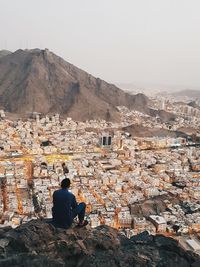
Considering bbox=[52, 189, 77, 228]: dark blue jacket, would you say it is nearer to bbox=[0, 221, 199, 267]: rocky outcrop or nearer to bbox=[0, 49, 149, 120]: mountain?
bbox=[0, 221, 199, 267]: rocky outcrop

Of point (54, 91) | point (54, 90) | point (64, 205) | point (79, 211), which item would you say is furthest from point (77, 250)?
point (54, 90)

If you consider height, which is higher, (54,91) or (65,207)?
(54,91)

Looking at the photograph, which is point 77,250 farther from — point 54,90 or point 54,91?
point 54,90

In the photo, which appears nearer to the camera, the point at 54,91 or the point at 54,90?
the point at 54,91

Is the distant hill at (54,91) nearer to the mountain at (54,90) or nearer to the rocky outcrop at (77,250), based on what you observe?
the mountain at (54,90)

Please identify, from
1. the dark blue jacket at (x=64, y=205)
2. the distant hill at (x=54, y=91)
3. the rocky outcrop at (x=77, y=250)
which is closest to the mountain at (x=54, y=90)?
the distant hill at (x=54, y=91)

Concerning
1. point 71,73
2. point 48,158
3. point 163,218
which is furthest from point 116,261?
point 71,73

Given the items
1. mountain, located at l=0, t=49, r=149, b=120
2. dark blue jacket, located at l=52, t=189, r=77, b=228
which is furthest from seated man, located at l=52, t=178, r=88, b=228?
mountain, located at l=0, t=49, r=149, b=120
